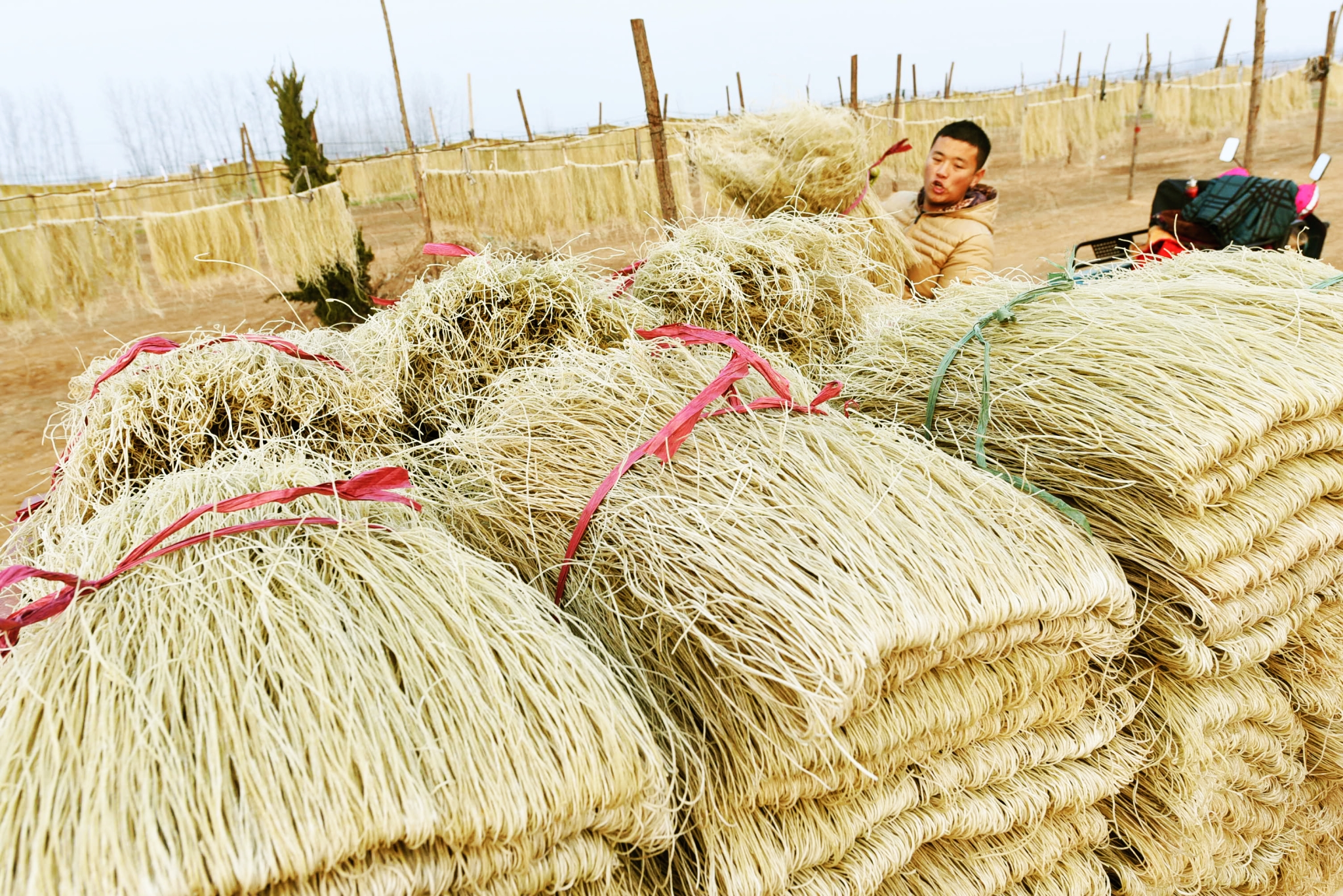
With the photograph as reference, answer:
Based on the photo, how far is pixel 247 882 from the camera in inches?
25.2

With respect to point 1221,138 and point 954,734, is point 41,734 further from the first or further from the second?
point 1221,138

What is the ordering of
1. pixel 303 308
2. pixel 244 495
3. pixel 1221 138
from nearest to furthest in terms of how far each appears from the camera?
1. pixel 244 495
2. pixel 303 308
3. pixel 1221 138

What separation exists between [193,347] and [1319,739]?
235 centimetres

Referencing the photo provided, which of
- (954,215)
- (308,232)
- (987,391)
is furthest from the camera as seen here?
(308,232)

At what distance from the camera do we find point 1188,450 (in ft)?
3.92

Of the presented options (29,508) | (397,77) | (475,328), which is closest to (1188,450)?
(475,328)

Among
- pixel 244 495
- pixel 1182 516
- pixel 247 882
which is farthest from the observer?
pixel 1182 516

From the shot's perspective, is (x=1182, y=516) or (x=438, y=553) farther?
(x=1182, y=516)

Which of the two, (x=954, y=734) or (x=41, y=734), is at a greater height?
(x=41, y=734)

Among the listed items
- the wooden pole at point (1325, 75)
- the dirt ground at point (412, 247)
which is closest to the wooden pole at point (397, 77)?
the dirt ground at point (412, 247)

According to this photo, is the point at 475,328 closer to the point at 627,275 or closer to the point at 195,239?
the point at 627,275

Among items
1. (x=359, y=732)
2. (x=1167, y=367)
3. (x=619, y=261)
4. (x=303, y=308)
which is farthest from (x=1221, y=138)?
(x=359, y=732)

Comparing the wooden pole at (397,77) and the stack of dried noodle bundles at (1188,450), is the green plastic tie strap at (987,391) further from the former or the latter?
the wooden pole at (397,77)

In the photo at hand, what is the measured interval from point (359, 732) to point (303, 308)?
9.68m
